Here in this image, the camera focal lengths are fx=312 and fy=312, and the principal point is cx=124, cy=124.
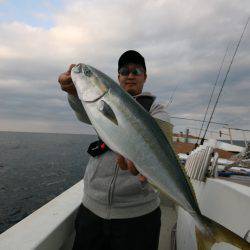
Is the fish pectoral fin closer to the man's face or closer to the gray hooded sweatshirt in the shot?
the gray hooded sweatshirt

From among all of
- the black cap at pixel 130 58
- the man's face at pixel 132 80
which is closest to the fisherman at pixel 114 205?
the man's face at pixel 132 80

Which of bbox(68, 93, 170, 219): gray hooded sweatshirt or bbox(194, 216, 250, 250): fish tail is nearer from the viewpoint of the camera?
bbox(194, 216, 250, 250): fish tail

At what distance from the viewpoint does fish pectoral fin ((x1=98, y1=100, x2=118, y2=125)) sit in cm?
225

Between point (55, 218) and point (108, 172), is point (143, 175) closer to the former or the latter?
point (108, 172)

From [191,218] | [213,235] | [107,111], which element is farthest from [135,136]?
[191,218]

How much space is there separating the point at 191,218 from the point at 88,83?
7.19ft

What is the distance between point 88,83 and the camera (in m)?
2.41

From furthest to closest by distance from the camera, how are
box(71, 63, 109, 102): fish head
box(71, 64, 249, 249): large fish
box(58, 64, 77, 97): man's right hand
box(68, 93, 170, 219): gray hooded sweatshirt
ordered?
box(68, 93, 170, 219): gray hooded sweatshirt < box(58, 64, 77, 97): man's right hand < box(71, 63, 109, 102): fish head < box(71, 64, 249, 249): large fish

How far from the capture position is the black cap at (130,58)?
337 centimetres

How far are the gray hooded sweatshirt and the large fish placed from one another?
664 millimetres

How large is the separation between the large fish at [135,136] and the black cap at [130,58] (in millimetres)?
993

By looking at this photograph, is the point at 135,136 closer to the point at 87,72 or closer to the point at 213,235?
the point at 87,72

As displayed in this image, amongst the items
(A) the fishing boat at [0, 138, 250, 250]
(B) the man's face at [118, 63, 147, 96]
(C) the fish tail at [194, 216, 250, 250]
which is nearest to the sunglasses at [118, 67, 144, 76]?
(B) the man's face at [118, 63, 147, 96]

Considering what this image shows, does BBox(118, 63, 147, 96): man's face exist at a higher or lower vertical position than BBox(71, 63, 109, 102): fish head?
higher
